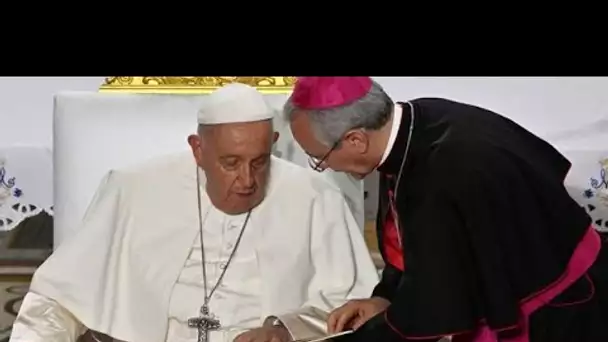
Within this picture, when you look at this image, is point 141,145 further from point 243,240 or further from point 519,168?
Answer: point 519,168

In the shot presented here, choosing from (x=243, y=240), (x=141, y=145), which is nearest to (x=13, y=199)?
(x=141, y=145)

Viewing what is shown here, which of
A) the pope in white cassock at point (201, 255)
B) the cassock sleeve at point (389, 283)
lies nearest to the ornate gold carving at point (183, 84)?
the pope in white cassock at point (201, 255)

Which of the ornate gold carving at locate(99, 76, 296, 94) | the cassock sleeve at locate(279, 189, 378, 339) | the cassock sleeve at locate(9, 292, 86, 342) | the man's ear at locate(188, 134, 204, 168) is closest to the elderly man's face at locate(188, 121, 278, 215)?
the man's ear at locate(188, 134, 204, 168)

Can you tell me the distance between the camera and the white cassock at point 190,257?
2.55 m

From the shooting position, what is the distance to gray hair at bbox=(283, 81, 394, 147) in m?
2.11

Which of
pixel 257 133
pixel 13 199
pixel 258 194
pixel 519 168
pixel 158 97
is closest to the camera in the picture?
pixel 519 168

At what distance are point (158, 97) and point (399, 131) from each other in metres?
0.81

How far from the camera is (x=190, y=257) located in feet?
8.57

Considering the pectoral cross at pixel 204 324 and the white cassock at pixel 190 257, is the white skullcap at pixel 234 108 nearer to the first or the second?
the white cassock at pixel 190 257

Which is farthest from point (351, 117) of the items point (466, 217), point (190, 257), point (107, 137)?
point (107, 137)

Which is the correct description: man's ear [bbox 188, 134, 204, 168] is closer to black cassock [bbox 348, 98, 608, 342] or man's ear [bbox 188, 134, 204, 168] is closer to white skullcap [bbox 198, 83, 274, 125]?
white skullcap [bbox 198, 83, 274, 125]

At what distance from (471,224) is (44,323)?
3.31ft

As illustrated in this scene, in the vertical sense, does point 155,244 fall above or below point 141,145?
below
